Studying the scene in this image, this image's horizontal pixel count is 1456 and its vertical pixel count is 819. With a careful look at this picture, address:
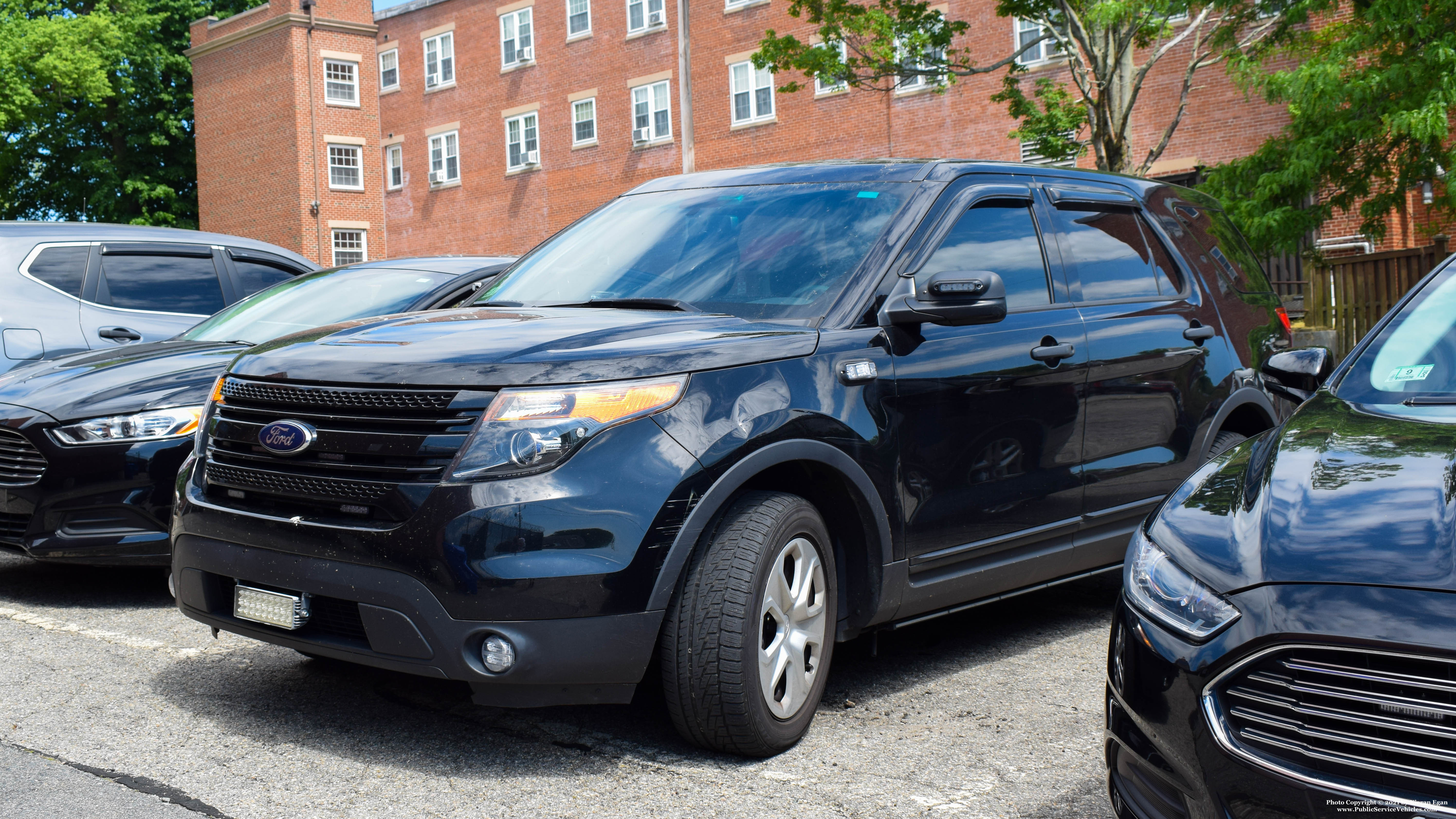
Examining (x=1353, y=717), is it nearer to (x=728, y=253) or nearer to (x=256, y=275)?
(x=728, y=253)

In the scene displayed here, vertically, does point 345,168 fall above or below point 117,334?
above

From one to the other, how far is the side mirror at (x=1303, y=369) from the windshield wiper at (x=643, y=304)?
5.88ft

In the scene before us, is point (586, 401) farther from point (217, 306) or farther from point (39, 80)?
point (39, 80)

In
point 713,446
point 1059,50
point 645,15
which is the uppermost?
point 645,15

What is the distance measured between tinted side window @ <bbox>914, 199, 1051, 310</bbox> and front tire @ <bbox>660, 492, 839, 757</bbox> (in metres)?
1.26

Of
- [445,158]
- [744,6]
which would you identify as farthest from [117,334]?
[445,158]

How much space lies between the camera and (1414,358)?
3.64 meters

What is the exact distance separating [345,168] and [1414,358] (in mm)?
43498

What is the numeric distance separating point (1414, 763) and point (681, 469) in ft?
6.22

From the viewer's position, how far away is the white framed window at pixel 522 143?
39.3 metres

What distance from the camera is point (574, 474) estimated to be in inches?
136

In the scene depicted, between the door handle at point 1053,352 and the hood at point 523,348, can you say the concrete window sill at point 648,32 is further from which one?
the hood at point 523,348

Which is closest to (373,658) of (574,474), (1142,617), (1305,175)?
(574,474)

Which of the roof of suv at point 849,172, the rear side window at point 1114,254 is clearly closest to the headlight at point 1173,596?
the roof of suv at point 849,172
